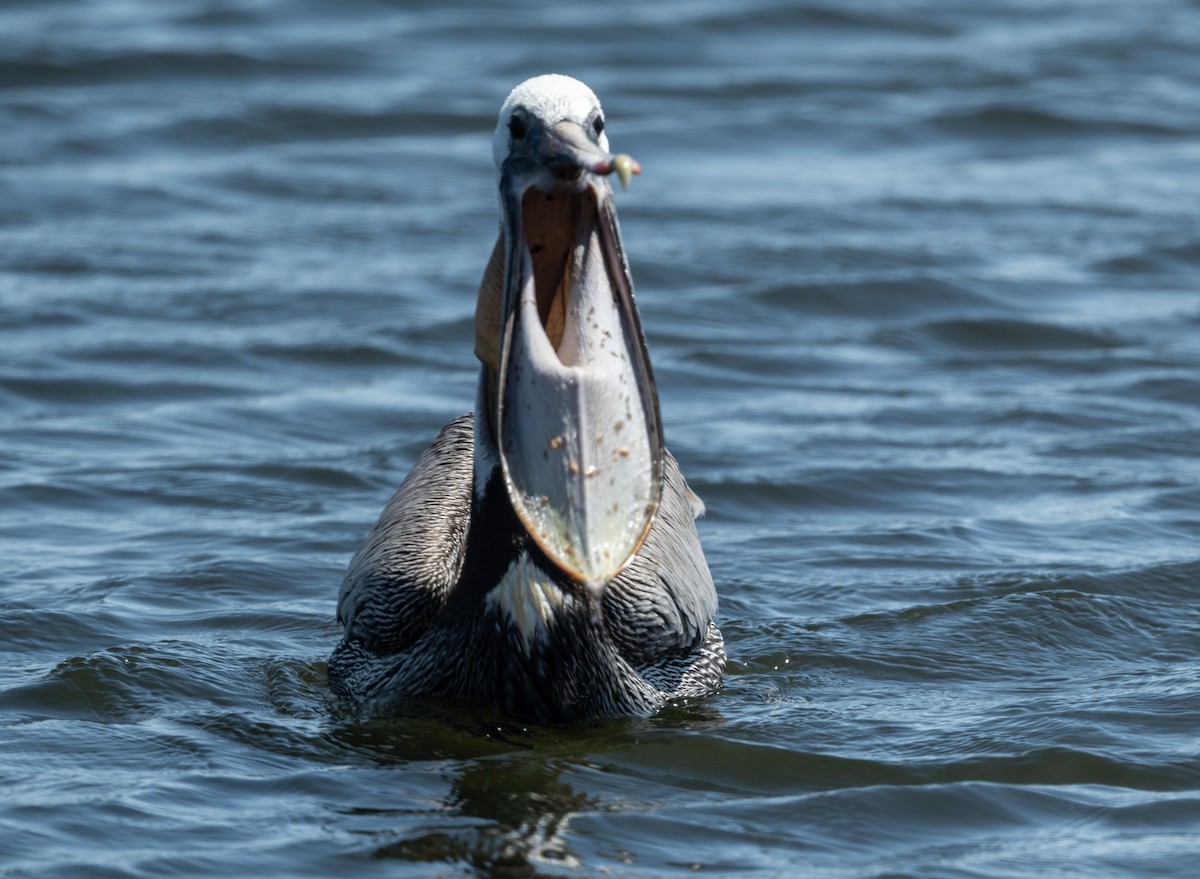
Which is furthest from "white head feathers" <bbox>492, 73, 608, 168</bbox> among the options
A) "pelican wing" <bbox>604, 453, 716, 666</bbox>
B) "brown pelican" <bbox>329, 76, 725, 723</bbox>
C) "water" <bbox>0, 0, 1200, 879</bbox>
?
"water" <bbox>0, 0, 1200, 879</bbox>

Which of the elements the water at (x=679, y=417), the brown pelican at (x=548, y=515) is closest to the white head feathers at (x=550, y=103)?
the brown pelican at (x=548, y=515)

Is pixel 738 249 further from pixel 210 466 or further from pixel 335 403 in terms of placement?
pixel 210 466

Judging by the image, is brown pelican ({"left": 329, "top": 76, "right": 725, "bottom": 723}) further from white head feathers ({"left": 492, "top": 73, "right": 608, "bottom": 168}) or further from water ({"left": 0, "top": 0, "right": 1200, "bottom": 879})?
water ({"left": 0, "top": 0, "right": 1200, "bottom": 879})

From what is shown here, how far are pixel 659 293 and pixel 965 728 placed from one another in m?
5.92

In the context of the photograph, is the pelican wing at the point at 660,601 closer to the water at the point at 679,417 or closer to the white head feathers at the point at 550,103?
the water at the point at 679,417

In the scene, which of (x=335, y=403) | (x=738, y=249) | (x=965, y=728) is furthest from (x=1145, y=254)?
(x=965, y=728)

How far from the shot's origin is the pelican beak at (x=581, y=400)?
4.74 metres

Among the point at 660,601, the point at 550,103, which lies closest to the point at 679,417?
the point at 660,601

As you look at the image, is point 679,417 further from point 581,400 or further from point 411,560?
point 581,400

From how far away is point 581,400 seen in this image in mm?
4734

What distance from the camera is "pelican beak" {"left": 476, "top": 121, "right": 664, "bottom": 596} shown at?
4.74 metres

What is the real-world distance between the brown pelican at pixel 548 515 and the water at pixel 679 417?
0.53 feet

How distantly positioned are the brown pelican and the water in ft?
0.53

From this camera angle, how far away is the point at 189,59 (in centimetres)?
1563
